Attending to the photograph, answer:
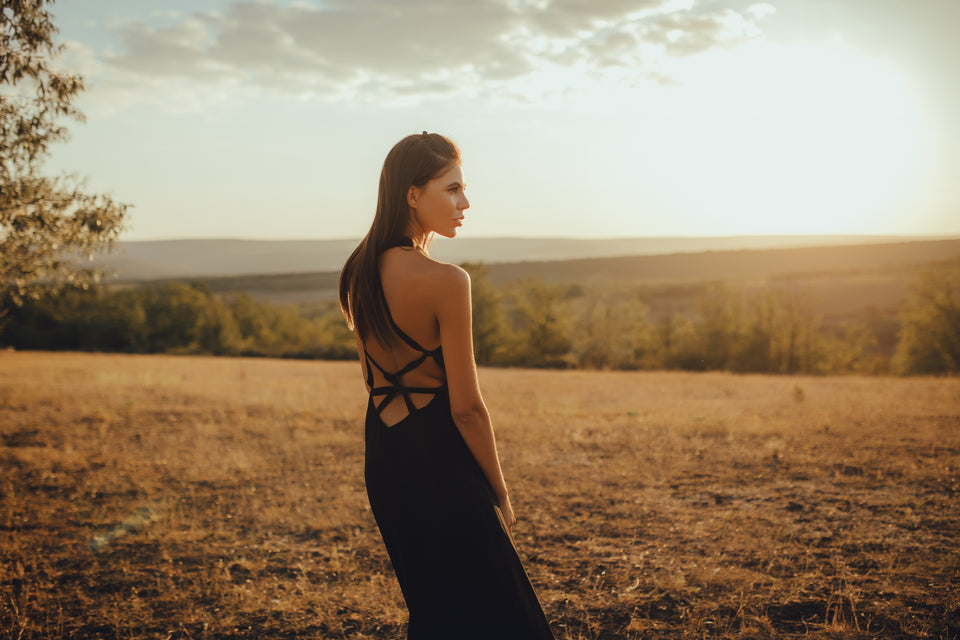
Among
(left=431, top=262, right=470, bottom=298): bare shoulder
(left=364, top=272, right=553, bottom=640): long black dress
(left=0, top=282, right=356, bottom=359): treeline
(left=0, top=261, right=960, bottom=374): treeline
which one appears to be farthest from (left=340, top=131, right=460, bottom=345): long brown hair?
(left=0, top=282, right=356, bottom=359): treeline

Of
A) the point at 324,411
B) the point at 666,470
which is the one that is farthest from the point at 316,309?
the point at 666,470

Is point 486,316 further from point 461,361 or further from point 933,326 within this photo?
point 461,361

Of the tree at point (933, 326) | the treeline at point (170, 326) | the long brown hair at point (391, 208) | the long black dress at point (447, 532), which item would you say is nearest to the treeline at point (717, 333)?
the tree at point (933, 326)

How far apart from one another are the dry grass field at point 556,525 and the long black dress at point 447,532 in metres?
2.27

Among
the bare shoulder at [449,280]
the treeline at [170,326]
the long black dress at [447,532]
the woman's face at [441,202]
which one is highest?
the woman's face at [441,202]

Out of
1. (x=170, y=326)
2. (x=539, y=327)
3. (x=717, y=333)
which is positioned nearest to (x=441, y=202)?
(x=717, y=333)

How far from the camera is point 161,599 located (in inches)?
197

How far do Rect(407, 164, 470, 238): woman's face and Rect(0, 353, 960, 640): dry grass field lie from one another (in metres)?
3.27

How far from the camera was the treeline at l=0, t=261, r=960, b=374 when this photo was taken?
141ft

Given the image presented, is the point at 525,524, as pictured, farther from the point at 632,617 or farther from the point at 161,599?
the point at 161,599

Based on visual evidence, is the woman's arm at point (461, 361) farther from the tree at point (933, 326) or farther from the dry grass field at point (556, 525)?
the tree at point (933, 326)

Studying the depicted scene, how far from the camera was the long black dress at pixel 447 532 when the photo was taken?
89.3 inches

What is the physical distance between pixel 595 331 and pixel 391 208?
48992 mm

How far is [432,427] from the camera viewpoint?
2.31 meters
